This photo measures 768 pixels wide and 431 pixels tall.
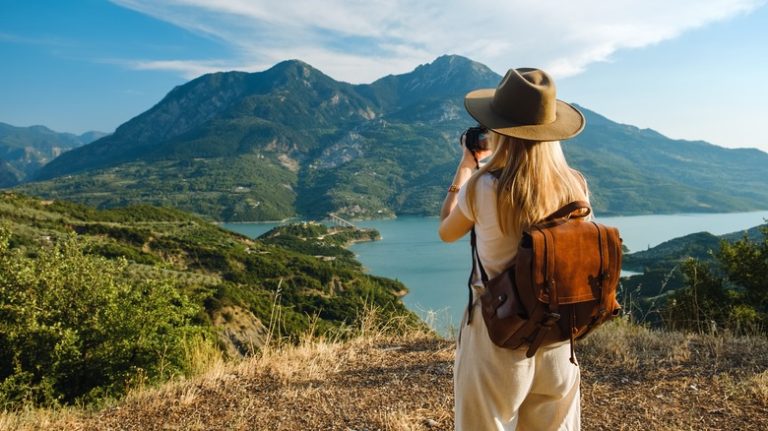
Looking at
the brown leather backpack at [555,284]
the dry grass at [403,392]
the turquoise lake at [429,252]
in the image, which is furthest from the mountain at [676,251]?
the brown leather backpack at [555,284]

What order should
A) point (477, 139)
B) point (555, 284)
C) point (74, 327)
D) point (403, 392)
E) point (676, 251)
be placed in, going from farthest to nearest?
point (676, 251) < point (74, 327) < point (403, 392) < point (477, 139) < point (555, 284)

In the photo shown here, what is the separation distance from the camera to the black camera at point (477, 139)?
167 centimetres

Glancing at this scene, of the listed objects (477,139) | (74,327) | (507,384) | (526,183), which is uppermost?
(477,139)

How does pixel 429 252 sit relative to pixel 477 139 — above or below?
below

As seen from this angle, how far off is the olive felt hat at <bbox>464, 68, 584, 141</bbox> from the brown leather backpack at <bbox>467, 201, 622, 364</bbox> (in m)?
0.23

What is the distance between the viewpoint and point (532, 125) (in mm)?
1449

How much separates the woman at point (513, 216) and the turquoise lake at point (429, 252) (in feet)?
77.5

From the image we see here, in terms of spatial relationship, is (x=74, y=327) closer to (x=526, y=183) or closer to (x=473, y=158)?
(x=473, y=158)

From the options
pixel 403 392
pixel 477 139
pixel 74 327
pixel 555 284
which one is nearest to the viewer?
pixel 555 284

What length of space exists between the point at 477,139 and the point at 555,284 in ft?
1.86

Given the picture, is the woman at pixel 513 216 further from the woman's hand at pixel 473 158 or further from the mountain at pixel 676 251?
the mountain at pixel 676 251

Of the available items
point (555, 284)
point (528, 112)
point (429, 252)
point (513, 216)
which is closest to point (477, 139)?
point (528, 112)

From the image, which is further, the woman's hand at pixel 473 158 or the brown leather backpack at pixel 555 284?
the woman's hand at pixel 473 158

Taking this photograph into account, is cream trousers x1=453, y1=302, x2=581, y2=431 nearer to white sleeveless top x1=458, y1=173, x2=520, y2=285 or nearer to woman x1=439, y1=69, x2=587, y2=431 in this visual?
woman x1=439, y1=69, x2=587, y2=431
